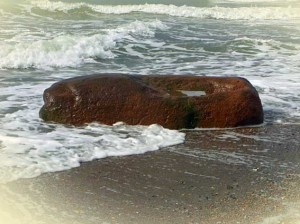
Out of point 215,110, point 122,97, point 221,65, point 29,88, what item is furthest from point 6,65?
point 215,110

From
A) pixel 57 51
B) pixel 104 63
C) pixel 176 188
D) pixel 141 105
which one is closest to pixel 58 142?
pixel 141 105

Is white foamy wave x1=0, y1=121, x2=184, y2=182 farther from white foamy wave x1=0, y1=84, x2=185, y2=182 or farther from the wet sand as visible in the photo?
the wet sand

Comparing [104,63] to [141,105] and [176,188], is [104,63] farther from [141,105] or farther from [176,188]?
[176,188]

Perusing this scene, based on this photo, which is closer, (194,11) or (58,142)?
(58,142)

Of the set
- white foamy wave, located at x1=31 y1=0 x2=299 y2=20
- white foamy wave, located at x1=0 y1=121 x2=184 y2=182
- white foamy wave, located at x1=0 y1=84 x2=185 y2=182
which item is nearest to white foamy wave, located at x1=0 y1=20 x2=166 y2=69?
white foamy wave, located at x1=0 y1=84 x2=185 y2=182

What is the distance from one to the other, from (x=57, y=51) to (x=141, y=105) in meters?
6.09

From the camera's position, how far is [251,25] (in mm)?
20031

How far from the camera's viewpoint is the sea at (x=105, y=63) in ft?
16.7

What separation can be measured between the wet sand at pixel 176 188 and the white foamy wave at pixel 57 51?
5.90 meters

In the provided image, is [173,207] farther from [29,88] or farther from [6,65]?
[6,65]

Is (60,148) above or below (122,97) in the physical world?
below

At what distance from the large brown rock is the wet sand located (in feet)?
1.62

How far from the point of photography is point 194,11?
25047mm

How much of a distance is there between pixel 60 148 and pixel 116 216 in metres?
1.65
